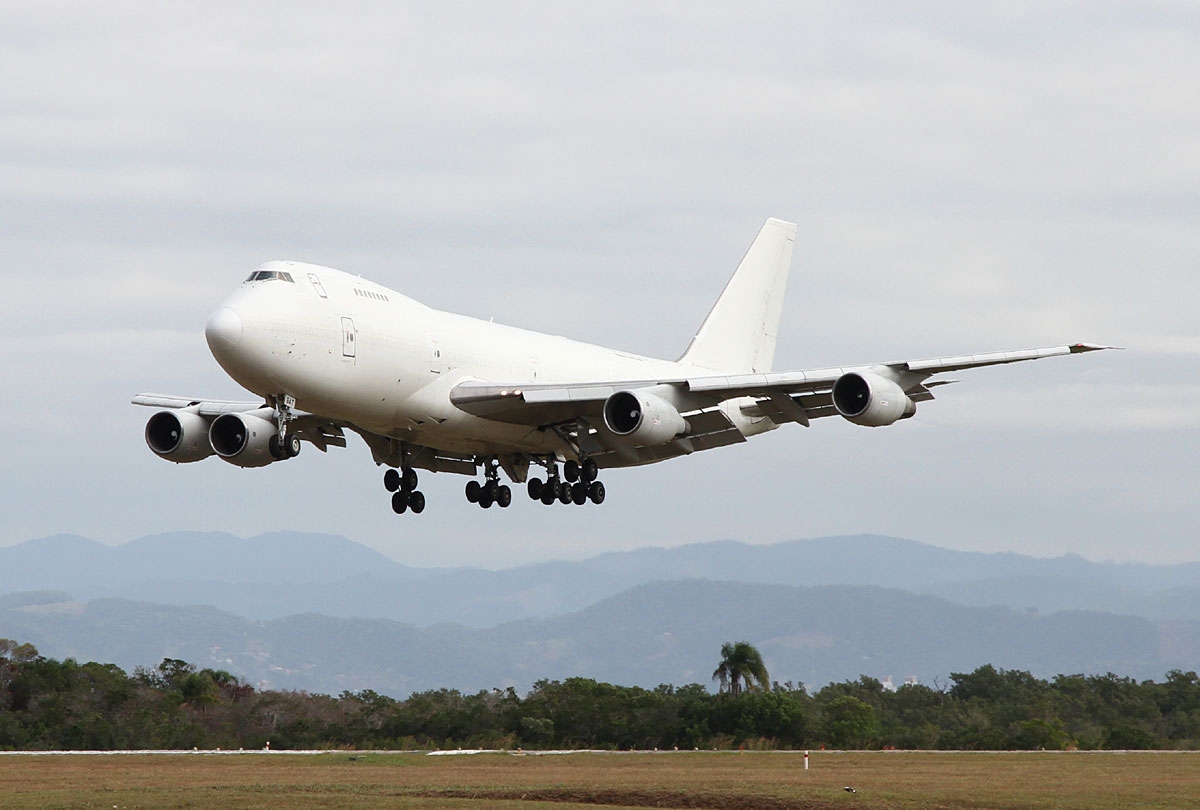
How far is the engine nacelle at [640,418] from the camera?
4044cm

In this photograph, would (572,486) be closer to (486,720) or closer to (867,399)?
(867,399)

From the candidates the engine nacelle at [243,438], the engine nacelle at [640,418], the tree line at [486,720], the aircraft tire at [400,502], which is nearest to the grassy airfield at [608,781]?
the tree line at [486,720]

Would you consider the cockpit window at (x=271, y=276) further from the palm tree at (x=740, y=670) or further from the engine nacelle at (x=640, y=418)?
the palm tree at (x=740, y=670)

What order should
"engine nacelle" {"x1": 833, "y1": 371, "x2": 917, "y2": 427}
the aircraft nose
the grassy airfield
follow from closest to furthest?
the aircraft nose, "engine nacelle" {"x1": 833, "y1": 371, "x2": 917, "y2": 427}, the grassy airfield

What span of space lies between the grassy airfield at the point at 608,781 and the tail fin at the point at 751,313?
14.9 m

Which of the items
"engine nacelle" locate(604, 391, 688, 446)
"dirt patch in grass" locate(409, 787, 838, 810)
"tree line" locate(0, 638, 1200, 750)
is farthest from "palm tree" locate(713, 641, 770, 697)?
"engine nacelle" locate(604, 391, 688, 446)

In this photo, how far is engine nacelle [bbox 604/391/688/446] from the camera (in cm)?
4044

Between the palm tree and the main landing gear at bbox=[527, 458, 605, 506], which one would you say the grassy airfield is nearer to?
the main landing gear at bbox=[527, 458, 605, 506]

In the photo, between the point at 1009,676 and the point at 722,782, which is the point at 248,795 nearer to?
the point at 722,782

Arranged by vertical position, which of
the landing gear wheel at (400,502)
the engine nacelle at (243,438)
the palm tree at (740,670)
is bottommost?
the palm tree at (740,670)

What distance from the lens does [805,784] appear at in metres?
51.8

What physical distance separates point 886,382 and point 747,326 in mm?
17000

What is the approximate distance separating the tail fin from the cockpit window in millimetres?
20386

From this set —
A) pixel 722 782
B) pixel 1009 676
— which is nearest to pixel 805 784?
pixel 722 782
